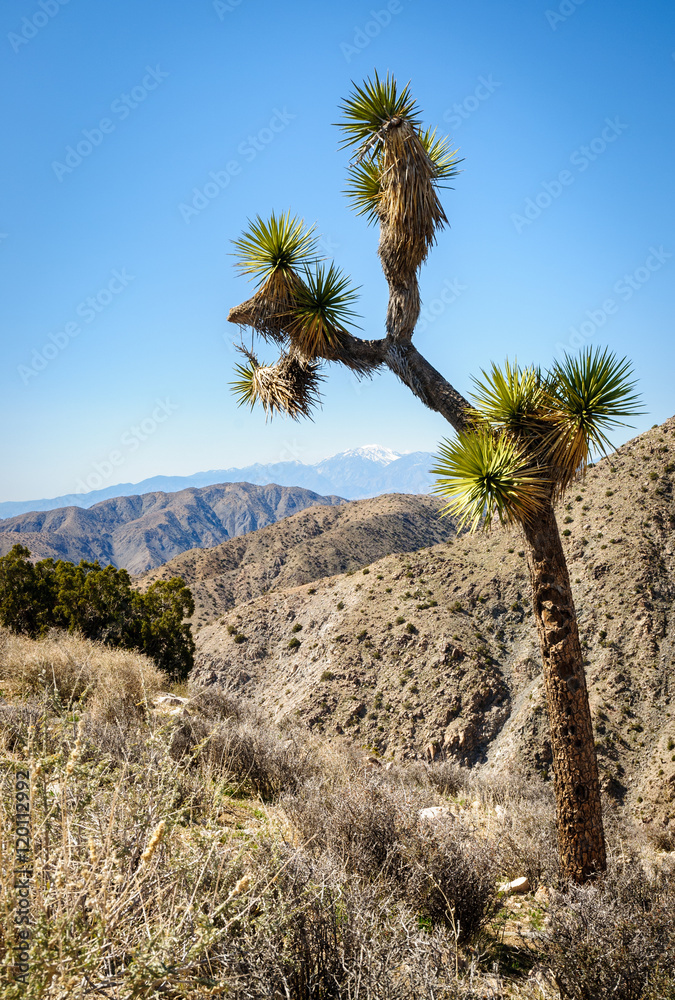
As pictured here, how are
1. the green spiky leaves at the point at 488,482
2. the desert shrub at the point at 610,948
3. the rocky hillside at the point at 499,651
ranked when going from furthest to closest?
1. the rocky hillside at the point at 499,651
2. the green spiky leaves at the point at 488,482
3. the desert shrub at the point at 610,948

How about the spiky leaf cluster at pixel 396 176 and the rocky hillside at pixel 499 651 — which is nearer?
the spiky leaf cluster at pixel 396 176

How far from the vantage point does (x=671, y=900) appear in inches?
149

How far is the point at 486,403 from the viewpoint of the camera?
5.14m

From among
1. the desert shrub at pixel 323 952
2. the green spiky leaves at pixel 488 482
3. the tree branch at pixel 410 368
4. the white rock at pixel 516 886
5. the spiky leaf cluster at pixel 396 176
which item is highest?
the spiky leaf cluster at pixel 396 176

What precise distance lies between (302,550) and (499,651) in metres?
34.6

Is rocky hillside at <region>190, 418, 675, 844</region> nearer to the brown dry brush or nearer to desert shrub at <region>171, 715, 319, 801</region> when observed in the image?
desert shrub at <region>171, 715, 319, 801</region>

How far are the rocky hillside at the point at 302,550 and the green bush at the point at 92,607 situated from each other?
2931 cm

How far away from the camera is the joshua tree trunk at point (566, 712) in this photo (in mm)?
4785

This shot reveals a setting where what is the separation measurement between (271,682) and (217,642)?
613cm

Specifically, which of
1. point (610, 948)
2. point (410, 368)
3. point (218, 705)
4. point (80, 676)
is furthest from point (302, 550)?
point (610, 948)

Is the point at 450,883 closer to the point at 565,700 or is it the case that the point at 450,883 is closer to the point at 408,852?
the point at 408,852

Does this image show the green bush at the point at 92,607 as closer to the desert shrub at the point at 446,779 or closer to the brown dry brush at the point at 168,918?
the desert shrub at the point at 446,779

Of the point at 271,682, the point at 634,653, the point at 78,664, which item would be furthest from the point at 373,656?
the point at 78,664

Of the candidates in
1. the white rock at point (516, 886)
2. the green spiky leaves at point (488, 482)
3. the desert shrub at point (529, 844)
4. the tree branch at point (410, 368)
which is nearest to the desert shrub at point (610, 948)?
the white rock at point (516, 886)
